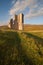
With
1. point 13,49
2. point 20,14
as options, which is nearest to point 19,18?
point 20,14

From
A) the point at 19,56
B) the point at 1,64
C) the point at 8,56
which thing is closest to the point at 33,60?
the point at 19,56

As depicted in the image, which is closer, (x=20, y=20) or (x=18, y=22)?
(x=20, y=20)

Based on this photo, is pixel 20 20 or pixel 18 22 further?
pixel 18 22

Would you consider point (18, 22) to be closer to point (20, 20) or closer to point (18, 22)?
point (18, 22)

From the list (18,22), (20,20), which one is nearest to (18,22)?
(18,22)

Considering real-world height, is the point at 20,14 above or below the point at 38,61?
above

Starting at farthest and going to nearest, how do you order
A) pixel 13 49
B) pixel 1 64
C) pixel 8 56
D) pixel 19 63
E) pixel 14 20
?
1. pixel 14 20
2. pixel 13 49
3. pixel 8 56
4. pixel 19 63
5. pixel 1 64

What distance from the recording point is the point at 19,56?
518 inches

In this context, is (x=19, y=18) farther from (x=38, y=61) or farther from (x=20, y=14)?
(x=38, y=61)

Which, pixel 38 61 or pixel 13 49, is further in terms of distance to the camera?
pixel 13 49

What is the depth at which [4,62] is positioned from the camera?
11492 mm

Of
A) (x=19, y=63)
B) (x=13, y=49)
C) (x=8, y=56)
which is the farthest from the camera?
(x=13, y=49)

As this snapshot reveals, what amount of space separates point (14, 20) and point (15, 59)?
219ft

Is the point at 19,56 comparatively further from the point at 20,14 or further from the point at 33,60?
the point at 20,14
